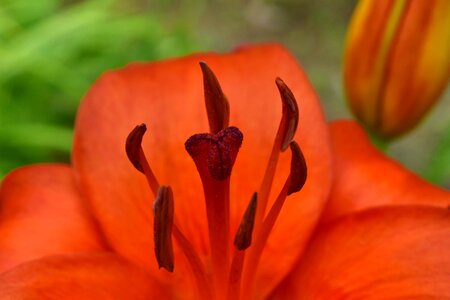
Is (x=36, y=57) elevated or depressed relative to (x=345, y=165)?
elevated

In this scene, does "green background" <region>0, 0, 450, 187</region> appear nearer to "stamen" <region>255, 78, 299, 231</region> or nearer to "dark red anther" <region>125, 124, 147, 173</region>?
"stamen" <region>255, 78, 299, 231</region>

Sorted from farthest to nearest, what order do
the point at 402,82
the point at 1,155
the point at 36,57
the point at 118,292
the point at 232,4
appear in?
the point at 232,4 < the point at 36,57 < the point at 1,155 < the point at 402,82 < the point at 118,292

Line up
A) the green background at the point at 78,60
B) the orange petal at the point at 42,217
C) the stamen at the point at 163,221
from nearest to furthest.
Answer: the stamen at the point at 163,221 < the orange petal at the point at 42,217 < the green background at the point at 78,60

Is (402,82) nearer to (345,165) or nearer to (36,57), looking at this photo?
(345,165)

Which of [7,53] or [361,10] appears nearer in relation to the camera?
[361,10]

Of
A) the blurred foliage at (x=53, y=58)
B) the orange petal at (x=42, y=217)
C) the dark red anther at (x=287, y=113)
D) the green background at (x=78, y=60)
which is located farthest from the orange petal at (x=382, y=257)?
the blurred foliage at (x=53, y=58)

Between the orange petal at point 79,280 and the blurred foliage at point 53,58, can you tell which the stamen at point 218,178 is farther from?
the blurred foliage at point 53,58

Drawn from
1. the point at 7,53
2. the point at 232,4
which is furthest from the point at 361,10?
the point at 232,4
